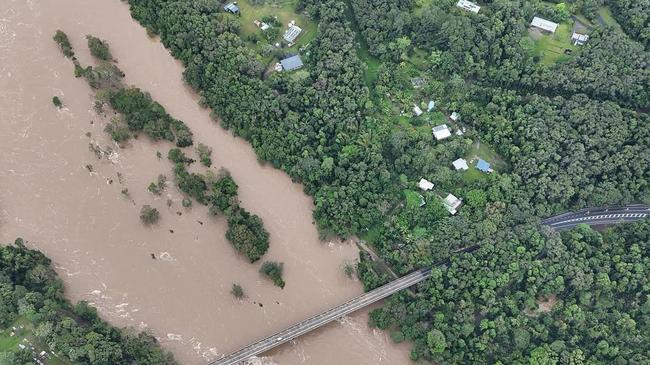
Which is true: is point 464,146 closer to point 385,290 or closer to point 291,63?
point 385,290

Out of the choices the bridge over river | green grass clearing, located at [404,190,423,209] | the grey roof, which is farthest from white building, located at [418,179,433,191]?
the grey roof

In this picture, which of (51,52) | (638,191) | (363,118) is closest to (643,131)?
(638,191)

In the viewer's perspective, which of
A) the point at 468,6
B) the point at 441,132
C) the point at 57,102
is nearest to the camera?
the point at 441,132

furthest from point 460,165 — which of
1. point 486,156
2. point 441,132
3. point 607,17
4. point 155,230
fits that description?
point 155,230

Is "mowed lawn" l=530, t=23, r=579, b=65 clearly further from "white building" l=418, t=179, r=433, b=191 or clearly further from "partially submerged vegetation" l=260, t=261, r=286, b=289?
"partially submerged vegetation" l=260, t=261, r=286, b=289

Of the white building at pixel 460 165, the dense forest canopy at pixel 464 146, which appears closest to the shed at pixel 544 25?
the dense forest canopy at pixel 464 146

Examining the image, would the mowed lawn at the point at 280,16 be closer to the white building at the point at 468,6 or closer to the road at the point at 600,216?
the white building at the point at 468,6
